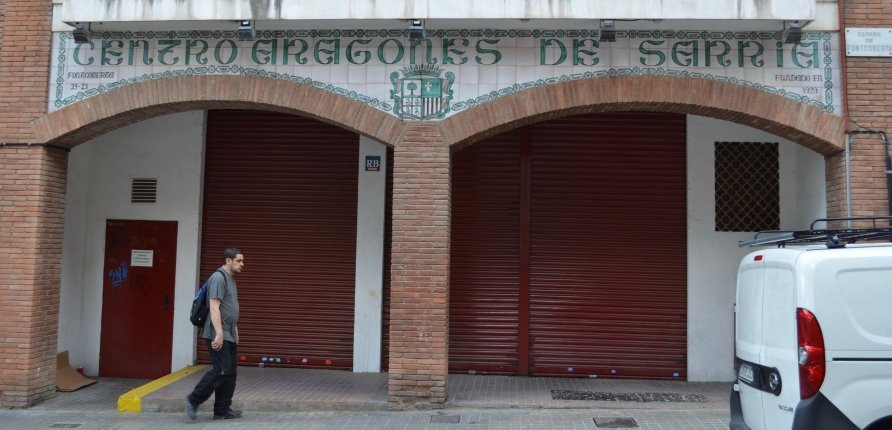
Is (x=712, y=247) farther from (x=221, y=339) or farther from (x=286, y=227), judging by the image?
(x=221, y=339)

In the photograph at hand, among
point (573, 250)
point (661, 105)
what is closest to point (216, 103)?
point (573, 250)

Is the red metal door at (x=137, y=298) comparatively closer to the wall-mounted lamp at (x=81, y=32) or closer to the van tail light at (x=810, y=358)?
the wall-mounted lamp at (x=81, y=32)

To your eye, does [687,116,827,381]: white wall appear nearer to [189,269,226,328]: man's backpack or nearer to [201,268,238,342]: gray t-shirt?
[201,268,238,342]: gray t-shirt

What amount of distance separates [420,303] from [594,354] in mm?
3069

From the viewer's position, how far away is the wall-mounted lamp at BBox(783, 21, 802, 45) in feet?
23.3

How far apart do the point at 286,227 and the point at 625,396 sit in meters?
5.20

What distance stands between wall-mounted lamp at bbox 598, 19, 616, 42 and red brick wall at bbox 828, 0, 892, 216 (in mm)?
2663

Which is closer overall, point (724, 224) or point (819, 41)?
point (819, 41)

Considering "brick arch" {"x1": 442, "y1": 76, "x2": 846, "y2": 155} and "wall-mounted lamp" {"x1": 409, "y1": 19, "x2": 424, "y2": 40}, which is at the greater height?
"wall-mounted lamp" {"x1": 409, "y1": 19, "x2": 424, "y2": 40}

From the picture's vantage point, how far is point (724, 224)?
9016 millimetres

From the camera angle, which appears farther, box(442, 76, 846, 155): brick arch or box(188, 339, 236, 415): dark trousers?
box(442, 76, 846, 155): brick arch

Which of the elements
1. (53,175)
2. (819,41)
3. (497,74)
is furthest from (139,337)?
(819,41)

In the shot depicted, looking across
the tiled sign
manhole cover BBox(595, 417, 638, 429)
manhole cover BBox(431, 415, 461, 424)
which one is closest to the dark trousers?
manhole cover BBox(431, 415, 461, 424)

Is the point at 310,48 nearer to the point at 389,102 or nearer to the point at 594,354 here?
the point at 389,102
